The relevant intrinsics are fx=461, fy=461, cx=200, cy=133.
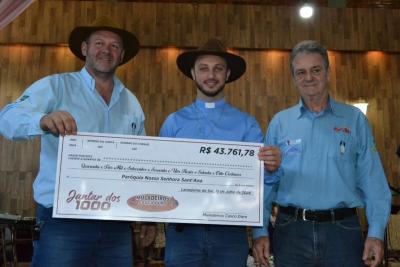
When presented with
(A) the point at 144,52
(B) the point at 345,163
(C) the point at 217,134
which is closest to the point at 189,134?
(C) the point at 217,134

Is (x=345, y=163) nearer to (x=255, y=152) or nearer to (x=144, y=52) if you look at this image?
(x=255, y=152)

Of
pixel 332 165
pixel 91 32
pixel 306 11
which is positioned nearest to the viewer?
pixel 332 165

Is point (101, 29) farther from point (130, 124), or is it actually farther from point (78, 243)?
point (78, 243)

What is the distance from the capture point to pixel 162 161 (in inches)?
96.0

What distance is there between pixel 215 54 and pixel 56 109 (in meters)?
0.99

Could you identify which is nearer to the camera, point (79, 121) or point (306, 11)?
point (79, 121)

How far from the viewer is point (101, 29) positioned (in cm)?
276

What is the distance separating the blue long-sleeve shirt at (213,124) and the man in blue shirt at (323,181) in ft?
0.67

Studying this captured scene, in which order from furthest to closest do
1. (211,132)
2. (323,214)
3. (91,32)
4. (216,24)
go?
(216,24) → (91,32) → (211,132) → (323,214)

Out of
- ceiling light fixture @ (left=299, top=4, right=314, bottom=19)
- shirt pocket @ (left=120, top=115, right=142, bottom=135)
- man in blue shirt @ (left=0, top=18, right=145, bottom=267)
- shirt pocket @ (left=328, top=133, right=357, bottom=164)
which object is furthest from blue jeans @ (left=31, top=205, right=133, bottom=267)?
ceiling light fixture @ (left=299, top=4, right=314, bottom=19)

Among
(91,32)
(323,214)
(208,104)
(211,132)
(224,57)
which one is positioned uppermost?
(91,32)

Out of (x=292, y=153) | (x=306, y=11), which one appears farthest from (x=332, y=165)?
(x=306, y=11)

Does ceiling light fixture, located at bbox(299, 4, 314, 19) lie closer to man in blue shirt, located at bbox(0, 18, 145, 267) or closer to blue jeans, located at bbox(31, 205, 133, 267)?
man in blue shirt, located at bbox(0, 18, 145, 267)

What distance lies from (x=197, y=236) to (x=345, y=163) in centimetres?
92
